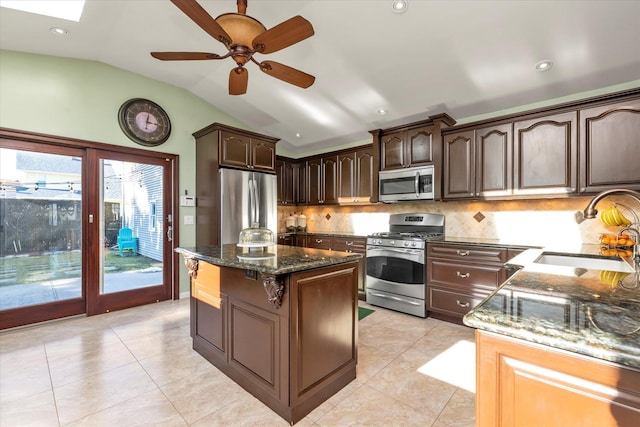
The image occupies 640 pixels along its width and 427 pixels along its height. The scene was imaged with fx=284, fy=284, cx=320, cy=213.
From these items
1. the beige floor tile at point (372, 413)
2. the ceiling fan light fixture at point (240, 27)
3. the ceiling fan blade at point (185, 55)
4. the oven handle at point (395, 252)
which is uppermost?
the ceiling fan light fixture at point (240, 27)

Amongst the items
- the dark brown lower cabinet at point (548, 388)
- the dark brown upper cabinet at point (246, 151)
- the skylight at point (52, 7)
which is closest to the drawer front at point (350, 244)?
the dark brown upper cabinet at point (246, 151)

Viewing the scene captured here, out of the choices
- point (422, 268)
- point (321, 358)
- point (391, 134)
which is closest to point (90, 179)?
point (321, 358)

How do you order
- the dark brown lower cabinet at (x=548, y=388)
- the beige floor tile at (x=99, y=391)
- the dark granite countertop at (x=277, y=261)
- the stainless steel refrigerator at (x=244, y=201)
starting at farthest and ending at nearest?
the stainless steel refrigerator at (x=244, y=201), the beige floor tile at (x=99, y=391), the dark granite countertop at (x=277, y=261), the dark brown lower cabinet at (x=548, y=388)

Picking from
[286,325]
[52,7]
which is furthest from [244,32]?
[52,7]

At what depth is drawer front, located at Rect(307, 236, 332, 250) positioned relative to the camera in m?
4.54

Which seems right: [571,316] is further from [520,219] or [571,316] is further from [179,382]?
[520,219]

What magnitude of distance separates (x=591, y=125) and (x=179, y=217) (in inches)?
194

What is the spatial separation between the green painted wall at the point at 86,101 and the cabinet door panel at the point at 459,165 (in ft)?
11.8

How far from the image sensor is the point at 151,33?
3.00 m

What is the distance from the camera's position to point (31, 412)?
1762 mm

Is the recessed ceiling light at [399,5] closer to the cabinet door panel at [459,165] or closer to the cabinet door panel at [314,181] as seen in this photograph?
the cabinet door panel at [459,165]

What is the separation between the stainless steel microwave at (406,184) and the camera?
144 inches

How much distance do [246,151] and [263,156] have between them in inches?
12.3

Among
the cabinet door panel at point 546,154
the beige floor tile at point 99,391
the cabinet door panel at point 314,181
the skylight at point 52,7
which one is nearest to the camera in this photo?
the beige floor tile at point 99,391
